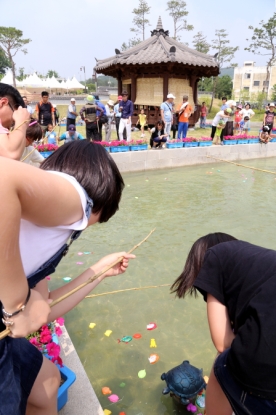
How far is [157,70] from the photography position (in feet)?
50.4

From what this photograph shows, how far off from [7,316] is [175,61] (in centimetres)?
1511

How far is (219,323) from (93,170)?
93 centimetres

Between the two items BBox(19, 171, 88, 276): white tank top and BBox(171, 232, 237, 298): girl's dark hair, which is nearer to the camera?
BBox(19, 171, 88, 276): white tank top

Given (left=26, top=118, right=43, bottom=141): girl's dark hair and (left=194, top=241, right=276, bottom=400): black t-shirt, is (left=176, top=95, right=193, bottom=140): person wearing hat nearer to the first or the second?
(left=26, top=118, right=43, bottom=141): girl's dark hair

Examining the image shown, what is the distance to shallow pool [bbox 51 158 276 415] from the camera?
8.45ft

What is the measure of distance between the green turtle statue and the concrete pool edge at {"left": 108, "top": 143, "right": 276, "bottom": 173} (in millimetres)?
7211

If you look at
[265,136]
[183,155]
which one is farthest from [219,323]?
[265,136]

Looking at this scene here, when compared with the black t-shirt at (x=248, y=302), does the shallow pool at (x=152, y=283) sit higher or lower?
lower

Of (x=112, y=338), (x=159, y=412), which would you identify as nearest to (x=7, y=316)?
(x=159, y=412)

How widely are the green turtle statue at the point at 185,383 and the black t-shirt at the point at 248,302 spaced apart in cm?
86

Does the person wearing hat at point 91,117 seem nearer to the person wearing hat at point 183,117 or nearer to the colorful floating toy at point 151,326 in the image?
the person wearing hat at point 183,117

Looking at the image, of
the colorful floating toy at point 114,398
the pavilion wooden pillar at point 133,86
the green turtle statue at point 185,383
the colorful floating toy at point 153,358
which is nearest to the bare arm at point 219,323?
the green turtle statue at point 185,383

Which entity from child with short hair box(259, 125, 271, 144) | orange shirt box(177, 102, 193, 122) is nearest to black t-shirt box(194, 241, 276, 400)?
orange shirt box(177, 102, 193, 122)

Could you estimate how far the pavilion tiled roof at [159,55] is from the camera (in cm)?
1459
